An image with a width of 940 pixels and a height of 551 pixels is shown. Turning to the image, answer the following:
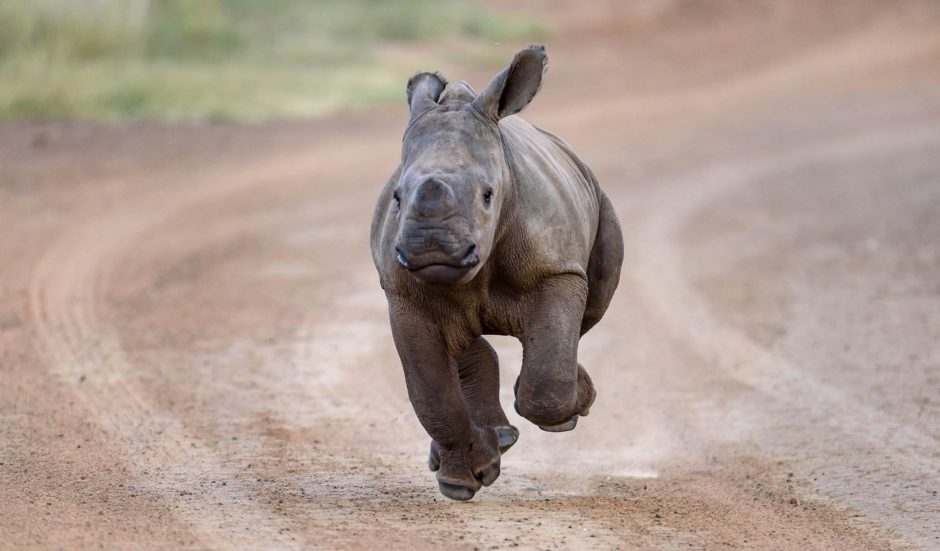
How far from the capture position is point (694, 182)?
17.8m

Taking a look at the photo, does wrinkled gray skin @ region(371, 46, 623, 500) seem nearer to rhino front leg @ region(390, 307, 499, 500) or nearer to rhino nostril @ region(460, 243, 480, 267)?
rhino front leg @ region(390, 307, 499, 500)

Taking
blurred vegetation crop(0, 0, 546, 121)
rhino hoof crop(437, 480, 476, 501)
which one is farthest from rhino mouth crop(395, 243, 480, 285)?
blurred vegetation crop(0, 0, 546, 121)

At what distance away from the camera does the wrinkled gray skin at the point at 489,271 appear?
6043 millimetres

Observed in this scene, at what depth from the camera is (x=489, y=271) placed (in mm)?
6309

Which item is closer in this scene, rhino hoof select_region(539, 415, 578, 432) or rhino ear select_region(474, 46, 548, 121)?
rhino ear select_region(474, 46, 548, 121)

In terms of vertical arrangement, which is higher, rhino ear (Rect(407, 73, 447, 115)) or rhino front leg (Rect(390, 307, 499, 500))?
rhino ear (Rect(407, 73, 447, 115))

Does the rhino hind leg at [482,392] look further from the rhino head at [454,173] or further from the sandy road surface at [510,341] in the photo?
the rhino head at [454,173]

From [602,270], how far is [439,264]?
2.01m

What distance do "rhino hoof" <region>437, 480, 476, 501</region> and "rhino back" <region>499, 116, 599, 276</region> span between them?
1.14 m

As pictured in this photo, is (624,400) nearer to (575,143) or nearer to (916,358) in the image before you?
(916,358)

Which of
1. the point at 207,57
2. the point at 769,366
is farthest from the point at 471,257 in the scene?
the point at 207,57

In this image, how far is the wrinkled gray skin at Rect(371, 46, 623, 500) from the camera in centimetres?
604

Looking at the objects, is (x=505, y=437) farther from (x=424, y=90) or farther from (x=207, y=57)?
(x=207, y=57)

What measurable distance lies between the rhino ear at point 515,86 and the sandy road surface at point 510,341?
1894 millimetres
